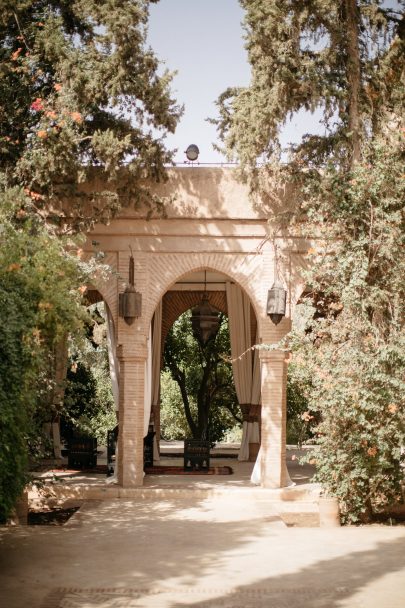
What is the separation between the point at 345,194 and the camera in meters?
11.2

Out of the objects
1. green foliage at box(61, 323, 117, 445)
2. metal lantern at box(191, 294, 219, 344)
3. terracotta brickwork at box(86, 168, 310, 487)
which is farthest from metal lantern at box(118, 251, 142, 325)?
green foliage at box(61, 323, 117, 445)

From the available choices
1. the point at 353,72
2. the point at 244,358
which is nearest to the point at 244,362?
the point at 244,358

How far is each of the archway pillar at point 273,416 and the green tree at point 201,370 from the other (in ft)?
25.2

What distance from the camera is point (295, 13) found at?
1211 centimetres

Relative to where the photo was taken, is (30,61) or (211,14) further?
(30,61)

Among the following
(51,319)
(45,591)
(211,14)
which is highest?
(211,14)

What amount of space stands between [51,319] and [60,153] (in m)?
3.63

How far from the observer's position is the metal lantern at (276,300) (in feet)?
42.6

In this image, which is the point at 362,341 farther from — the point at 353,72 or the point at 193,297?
the point at 193,297

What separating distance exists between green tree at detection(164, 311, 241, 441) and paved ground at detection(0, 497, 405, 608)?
10.5 m

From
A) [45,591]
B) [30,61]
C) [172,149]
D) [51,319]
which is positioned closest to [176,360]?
[172,149]

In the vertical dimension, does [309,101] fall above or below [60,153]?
above

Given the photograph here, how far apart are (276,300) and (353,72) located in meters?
3.58

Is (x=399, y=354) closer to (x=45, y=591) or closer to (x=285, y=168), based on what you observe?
(x=285, y=168)
